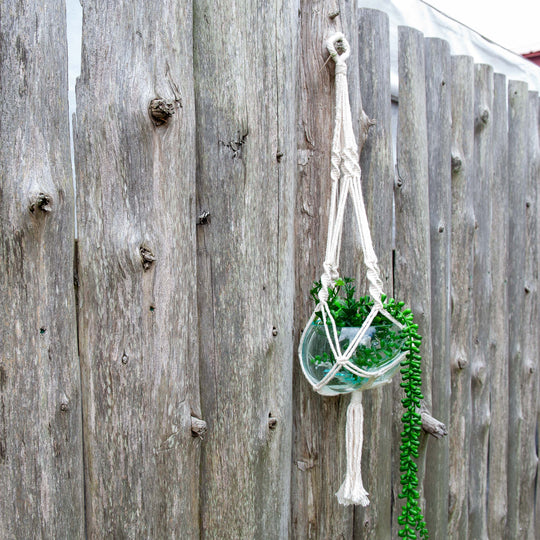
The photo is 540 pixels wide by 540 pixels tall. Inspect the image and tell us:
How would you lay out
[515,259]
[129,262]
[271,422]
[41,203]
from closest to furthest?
1. [41,203]
2. [129,262]
3. [271,422]
4. [515,259]

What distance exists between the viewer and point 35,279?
1051 millimetres

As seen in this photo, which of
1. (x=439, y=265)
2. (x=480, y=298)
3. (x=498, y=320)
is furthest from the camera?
(x=498, y=320)

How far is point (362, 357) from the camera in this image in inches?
50.3

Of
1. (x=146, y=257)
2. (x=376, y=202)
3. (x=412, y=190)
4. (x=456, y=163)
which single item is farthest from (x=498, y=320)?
(x=146, y=257)

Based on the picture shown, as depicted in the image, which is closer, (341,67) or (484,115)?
(341,67)

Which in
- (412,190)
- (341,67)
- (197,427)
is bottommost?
(197,427)

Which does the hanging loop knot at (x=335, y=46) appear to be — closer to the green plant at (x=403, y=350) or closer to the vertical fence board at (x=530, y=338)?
the green plant at (x=403, y=350)

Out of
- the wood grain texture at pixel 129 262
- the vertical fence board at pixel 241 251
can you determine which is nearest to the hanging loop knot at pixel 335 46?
the vertical fence board at pixel 241 251

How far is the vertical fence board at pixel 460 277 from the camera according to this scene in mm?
2115

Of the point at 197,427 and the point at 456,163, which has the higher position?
the point at 456,163

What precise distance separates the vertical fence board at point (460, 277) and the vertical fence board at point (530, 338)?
1.95 ft

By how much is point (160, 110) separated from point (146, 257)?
0.32 m

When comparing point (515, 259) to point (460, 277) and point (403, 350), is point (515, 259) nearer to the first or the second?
point (460, 277)

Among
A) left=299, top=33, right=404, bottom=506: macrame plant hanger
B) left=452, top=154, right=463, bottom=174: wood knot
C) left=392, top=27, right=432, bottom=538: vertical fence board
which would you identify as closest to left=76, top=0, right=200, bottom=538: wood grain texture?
left=299, top=33, right=404, bottom=506: macrame plant hanger
